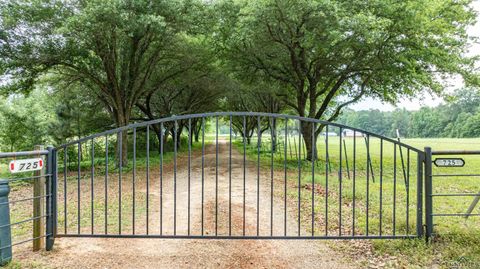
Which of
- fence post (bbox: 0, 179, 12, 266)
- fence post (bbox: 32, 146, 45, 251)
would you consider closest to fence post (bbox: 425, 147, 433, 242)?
fence post (bbox: 32, 146, 45, 251)

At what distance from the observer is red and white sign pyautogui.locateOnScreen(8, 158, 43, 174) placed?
321 cm

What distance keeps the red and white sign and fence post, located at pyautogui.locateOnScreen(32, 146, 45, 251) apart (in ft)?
0.44

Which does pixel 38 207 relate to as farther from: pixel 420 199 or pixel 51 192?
pixel 420 199

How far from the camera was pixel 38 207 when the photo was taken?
12.2ft

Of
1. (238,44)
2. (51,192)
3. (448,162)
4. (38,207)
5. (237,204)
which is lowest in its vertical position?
(237,204)

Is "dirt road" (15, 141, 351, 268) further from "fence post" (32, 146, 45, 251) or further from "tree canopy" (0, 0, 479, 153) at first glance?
"tree canopy" (0, 0, 479, 153)

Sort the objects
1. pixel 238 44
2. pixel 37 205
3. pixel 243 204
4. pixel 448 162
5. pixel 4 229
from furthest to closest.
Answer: pixel 238 44
pixel 243 204
pixel 448 162
pixel 37 205
pixel 4 229

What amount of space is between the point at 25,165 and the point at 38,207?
646 millimetres

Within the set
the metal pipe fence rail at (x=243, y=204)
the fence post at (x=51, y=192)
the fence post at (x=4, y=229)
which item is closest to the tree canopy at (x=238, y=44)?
the metal pipe fence rail at (x=243, y=204)

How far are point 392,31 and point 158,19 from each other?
8374mm

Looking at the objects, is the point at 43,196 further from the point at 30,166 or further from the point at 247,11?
the point at 247,11

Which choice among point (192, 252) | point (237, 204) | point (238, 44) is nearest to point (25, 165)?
point (192, 252)

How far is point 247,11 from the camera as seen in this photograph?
10.7 metres

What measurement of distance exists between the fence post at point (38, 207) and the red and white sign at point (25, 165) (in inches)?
5.3
